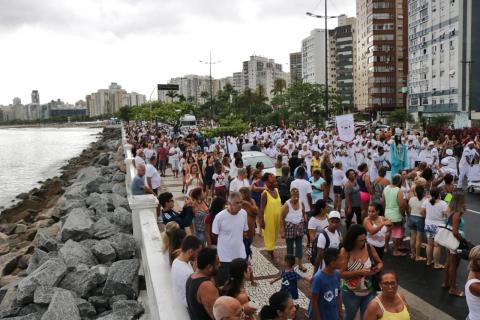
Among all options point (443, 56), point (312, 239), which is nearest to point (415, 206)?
point (312, 239)

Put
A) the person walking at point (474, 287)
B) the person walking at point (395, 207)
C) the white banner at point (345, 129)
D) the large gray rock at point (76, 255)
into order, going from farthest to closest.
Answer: the white banner at point (345, 129)
the large gray rock at point (76, 255)
the person walking at point (395, 207)
the person walking at point (474, 287)

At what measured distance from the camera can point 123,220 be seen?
11.5 meters

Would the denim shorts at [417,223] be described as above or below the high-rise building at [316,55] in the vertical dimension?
below

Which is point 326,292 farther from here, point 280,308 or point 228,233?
point 228,233

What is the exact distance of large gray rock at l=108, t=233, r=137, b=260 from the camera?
8984 mm

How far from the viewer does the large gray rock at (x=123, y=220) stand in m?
11.1

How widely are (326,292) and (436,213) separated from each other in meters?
3.58

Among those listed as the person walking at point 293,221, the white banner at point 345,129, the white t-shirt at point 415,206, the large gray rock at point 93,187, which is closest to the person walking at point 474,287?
the person walking at point 293,221

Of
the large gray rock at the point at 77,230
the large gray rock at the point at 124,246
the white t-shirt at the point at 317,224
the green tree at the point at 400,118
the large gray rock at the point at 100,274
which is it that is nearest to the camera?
the white t-shirt at the point at 317,224

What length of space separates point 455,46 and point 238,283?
2366 inches

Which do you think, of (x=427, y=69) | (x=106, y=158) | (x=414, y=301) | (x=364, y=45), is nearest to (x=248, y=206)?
(x=414, y=301)

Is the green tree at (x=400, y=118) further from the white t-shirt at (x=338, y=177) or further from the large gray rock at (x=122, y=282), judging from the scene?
the large gray rock at (x=122, y=282)

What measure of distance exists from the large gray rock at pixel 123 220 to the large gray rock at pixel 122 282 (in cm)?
325

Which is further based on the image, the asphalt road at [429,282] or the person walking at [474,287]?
the asphalt road at [429,282]
